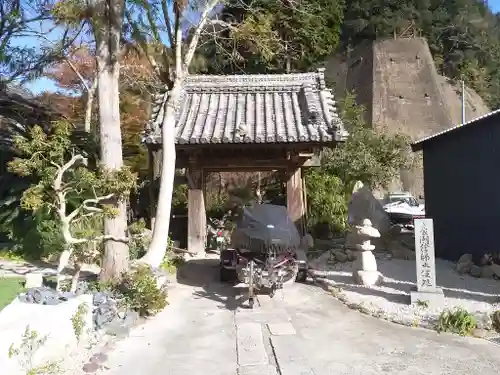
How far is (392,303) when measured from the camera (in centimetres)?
763

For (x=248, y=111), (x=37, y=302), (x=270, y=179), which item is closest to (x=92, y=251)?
(x=37, y=302)

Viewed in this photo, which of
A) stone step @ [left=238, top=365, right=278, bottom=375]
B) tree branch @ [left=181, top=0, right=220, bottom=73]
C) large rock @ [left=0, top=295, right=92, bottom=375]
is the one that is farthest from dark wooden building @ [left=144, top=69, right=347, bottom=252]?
stone step @ [left=238, top=365, right=278, bottom=375]

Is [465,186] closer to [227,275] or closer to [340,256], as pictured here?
[340,256]

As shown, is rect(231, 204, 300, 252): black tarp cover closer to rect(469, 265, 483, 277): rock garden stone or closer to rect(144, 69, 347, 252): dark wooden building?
rect(144, 69, 347, 252): dark wooden building

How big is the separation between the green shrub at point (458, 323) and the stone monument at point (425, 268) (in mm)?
986

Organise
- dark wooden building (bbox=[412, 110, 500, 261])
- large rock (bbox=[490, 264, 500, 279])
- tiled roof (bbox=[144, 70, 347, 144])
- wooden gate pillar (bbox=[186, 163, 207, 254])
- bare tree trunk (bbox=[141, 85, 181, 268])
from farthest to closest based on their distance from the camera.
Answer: wooden gate pillar (bbox=[186, 163, 207, 254])
tiled roof (bbox=[144, 70, 347, 144])
dark wooden building (bbox=[412, 110, 500, 261])
large rock (bbox=[490, 264, 500, 279])
bare tree trunk (bbox=[141, 85, 181, 268])

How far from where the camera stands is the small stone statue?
8906 millimetres

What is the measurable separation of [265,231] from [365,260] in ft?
7.16

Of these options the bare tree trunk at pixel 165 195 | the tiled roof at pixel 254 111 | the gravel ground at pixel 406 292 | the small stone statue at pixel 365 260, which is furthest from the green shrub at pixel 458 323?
the tiled roof at pixel 254 111

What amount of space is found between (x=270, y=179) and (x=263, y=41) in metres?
11.1

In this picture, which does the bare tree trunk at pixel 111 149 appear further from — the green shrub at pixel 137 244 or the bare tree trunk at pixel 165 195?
the green shrub at pixel 137 244

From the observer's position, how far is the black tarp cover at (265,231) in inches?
326

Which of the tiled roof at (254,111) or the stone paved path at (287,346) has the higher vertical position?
the tiled roof at (254,111)

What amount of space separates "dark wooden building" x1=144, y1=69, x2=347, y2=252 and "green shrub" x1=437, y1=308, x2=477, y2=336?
4.94m
